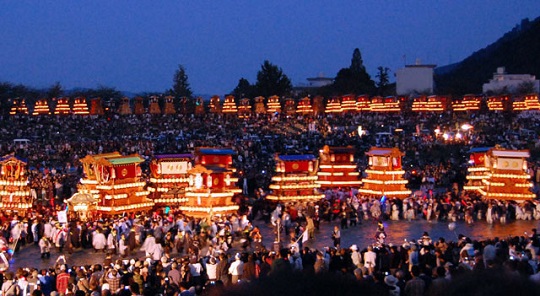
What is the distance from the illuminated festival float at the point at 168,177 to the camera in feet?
85.5

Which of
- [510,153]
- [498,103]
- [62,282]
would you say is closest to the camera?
[62,282]

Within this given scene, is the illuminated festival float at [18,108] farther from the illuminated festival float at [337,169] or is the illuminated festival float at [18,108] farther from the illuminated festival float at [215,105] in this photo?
the illuminated festival float at [337,169]

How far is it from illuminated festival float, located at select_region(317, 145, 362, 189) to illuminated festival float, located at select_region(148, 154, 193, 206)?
24.2 ft

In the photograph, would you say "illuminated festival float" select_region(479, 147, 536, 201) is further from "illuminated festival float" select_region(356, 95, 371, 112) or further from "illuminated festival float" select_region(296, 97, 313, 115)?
"illuminated festival float" select_region(356, 95, 371, 112)

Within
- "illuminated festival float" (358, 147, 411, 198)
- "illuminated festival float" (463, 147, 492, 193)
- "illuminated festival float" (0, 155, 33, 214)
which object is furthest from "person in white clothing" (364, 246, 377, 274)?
"illuminated festival float" (463, 147, 492, 193)

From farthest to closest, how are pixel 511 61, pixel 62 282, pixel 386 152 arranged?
1. pixel 511 61
2. pixel 386 152
3. pixel 62 282

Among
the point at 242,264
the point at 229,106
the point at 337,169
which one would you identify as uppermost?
the point at 229,106

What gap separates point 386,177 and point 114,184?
10167 mm

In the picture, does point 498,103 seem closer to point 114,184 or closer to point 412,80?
point 412,80

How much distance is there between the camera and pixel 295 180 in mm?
28000

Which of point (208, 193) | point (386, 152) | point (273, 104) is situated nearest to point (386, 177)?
point (386, 152)

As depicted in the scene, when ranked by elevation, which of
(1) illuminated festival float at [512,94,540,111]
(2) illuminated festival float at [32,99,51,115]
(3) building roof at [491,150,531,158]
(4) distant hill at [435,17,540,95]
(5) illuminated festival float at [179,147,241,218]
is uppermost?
(4) distant hill at [435,17,540,95]

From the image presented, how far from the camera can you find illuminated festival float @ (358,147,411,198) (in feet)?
93.8

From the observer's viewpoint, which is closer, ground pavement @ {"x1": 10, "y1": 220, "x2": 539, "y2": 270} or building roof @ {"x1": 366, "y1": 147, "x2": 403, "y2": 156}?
ground pavement @ {"x1": 10, "y1": 220, "x2": 539, "y2": 270}
